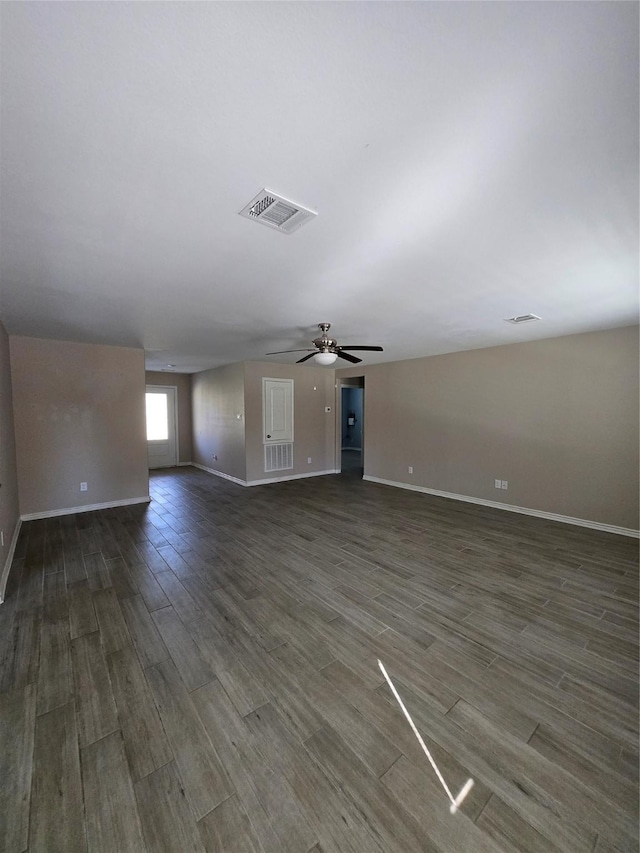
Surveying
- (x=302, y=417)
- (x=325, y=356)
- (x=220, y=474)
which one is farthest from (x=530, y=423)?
(x=220, y=474)

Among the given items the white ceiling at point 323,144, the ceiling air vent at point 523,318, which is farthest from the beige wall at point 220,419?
A: the ceiling air vent at point 523,318

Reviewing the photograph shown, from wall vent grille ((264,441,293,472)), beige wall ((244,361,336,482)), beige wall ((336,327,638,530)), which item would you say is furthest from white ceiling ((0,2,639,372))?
wall vent grille ((264,441,293,472))

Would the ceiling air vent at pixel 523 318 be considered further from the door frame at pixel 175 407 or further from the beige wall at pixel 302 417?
the door frame at pixel 175 407

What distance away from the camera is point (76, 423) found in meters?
4.99

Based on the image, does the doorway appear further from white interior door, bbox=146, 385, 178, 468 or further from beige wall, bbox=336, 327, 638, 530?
white interior door, bbox=146, 385, 178, 468

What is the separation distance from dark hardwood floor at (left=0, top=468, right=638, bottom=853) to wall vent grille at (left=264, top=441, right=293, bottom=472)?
3.40 metres

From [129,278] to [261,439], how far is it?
4.44m

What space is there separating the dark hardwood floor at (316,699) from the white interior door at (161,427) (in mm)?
5032

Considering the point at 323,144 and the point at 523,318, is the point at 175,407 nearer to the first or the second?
the point at 523,318

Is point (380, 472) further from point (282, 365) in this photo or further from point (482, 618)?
point (482, 618)

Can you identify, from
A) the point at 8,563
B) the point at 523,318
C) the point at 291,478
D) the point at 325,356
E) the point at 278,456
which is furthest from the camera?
the point at 291,478

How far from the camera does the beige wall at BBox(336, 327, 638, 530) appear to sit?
414 cm

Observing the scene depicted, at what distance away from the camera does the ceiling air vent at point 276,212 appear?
5.32 ft

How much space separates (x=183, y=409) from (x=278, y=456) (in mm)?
3439
